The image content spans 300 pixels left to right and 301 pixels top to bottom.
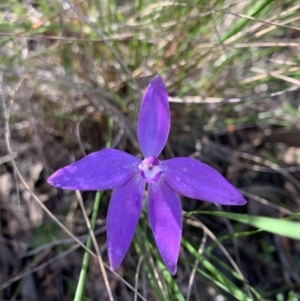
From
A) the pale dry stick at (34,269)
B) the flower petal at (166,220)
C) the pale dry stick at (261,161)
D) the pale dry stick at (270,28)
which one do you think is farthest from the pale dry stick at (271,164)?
the flower petal at (166,220)

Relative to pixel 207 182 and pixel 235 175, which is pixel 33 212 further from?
pixel 207 182

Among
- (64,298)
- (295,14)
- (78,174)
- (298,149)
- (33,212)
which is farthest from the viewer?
(298,149)

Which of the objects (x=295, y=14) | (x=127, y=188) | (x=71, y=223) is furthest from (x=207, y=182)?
(x=71, y=223)

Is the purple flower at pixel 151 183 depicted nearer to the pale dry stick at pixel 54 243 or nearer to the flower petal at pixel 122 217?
the flower petal at pixel 122 217

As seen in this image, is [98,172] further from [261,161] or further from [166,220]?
[261,161]

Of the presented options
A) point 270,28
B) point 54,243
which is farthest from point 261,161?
point 54,243

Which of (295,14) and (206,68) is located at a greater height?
(295,14)

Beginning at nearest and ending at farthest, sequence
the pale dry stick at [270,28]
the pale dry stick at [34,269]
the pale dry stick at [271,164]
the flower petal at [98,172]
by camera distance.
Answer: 1. the flower petal at [98,172]
2. the pale dry stick at [270,28]
3. the pale dry stick at [34,269]
4. the pale dry stick at [271,164]

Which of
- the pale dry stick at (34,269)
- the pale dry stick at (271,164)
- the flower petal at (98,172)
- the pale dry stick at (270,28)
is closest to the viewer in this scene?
the flower petal at (98,172)
